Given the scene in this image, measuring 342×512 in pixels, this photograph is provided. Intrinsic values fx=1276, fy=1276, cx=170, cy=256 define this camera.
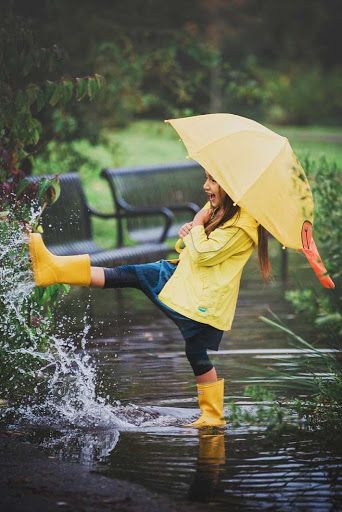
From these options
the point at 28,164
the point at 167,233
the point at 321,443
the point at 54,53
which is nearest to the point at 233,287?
the point at 321,443

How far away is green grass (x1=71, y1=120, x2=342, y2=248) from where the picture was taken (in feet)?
56.1

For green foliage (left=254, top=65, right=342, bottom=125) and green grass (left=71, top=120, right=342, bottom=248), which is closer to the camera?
green grass (left=71, top=120, right=342, bottom=248)

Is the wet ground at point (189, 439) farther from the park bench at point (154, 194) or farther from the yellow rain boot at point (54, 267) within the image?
the park bench at point (154, 194)

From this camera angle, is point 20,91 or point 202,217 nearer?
point 202,217

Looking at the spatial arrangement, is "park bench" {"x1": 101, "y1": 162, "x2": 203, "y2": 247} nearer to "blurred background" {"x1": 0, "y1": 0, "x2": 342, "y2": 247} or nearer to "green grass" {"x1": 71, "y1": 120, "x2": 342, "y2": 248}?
"blurred background" {"x1": 0, "y1": 0, "x2": 342, "y2": 247}

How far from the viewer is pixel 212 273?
6.04 meters

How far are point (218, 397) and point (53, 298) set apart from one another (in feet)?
3.71

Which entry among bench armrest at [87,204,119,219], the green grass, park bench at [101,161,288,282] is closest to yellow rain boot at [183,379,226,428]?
bench armrest at [87,204,119,219]

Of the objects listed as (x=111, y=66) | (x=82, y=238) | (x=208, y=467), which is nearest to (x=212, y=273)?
(x=208, y=467)

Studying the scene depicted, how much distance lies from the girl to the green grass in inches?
350

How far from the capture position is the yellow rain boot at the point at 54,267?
20.0ft

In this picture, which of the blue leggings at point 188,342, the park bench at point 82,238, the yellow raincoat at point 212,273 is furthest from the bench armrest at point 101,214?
the yellow raincoat at point 212,273

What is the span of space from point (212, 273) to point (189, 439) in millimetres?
788

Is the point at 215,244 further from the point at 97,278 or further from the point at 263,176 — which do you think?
the point at 97,278
